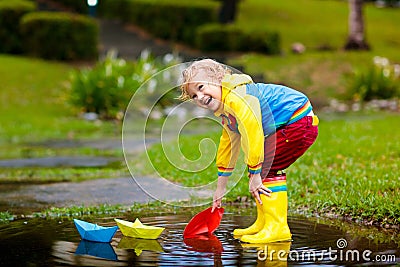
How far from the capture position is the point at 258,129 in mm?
4562

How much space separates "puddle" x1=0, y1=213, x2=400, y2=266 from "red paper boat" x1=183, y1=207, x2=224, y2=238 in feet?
0.20

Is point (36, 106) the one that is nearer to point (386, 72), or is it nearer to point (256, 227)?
point (386, 72)

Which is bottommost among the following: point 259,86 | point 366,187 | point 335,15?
point 335,15

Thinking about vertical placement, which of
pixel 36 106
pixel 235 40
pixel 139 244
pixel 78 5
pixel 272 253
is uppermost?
pixel 272 253

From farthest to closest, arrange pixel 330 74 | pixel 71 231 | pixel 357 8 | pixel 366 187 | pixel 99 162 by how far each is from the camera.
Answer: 1. pixel 357 8
2. pixel 330 74
3. pixel 99 162
4. pixel 366 187
5. pixel 71 231

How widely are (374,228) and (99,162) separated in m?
5.05

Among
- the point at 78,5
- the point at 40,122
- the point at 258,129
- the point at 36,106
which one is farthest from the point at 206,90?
the point at 78,5

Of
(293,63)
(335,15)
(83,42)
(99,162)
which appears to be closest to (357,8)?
(293,63)

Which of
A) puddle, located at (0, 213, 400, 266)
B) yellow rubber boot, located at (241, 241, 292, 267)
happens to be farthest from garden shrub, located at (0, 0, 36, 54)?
yellow rubber boot, located at (241, 241, 292, 267)

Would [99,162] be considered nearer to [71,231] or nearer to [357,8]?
[71,231]

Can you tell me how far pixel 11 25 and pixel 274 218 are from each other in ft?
57.4

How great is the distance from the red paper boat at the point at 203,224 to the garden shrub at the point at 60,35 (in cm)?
1550

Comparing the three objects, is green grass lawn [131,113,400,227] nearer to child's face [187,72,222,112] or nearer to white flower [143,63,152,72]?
child's face [187,72,222,112]

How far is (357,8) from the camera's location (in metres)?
21.8
